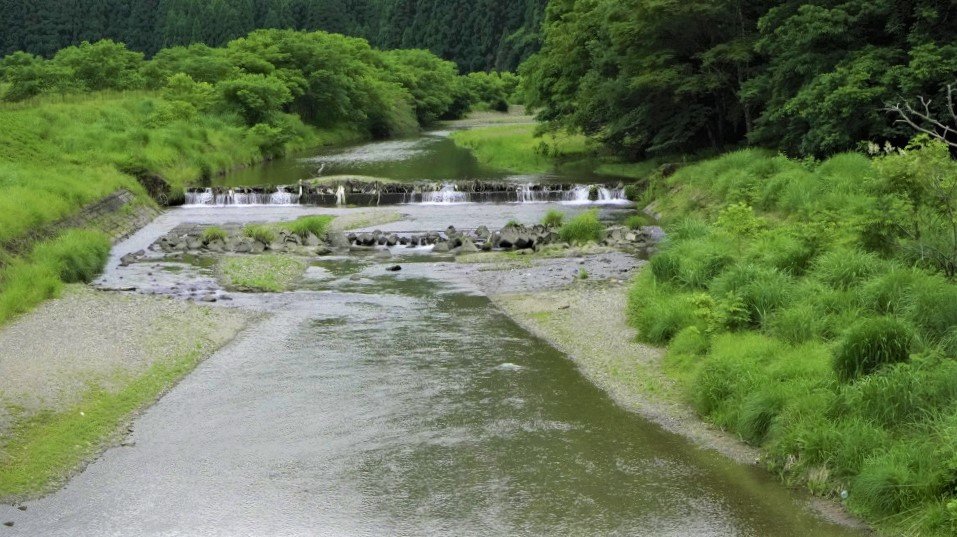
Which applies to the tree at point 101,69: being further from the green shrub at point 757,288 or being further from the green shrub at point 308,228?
the green shrub at point 757,288

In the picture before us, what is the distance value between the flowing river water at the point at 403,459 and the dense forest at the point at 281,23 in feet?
341

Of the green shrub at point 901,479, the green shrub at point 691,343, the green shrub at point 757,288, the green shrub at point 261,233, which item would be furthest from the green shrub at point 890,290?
the green shrub at point 261,233

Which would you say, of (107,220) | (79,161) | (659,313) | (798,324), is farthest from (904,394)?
(79,161)

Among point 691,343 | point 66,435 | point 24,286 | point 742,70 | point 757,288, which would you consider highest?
point 742,70

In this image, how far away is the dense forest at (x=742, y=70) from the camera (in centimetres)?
2812

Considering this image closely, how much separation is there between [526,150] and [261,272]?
33.4m

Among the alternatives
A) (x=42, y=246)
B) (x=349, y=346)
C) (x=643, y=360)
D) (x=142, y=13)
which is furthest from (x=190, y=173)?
(x=142, y=13)

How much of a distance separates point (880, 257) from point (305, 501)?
36.2ft

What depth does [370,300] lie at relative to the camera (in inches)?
840

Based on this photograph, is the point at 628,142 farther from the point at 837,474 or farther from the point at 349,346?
the point at 837,474

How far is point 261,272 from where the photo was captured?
2434cm

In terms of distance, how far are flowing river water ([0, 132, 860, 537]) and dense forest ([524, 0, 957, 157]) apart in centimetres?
1202

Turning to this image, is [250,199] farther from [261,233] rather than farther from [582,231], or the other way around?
[582,231]

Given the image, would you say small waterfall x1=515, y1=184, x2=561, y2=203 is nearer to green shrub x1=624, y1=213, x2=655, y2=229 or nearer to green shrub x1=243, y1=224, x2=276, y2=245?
green shrub x1=624, y1=213, x2=655, y2=229
